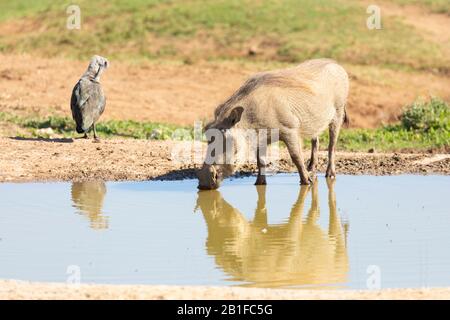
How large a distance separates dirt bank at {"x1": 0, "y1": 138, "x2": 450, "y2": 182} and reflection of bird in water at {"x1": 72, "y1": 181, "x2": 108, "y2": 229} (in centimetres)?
51

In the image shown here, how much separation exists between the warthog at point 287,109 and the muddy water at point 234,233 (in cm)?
34

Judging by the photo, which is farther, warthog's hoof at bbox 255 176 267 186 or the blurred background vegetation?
the blurred background vegetation

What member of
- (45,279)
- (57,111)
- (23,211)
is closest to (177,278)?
(45,279)

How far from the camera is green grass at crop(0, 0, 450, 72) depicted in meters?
27.7

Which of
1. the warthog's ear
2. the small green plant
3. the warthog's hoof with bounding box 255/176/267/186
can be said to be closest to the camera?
the warthog's ear

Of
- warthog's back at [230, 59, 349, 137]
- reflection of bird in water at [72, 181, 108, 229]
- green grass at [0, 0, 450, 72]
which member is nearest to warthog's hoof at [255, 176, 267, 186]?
warthog's back at [230, 59, 349, 137]

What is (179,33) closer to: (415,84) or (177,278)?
(415,84)

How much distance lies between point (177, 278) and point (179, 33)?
70.1ft

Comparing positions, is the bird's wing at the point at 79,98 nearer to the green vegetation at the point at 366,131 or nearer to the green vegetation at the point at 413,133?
the green vegetation at the point at 366,131

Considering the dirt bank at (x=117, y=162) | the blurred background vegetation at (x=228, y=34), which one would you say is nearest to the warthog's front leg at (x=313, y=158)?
the dirt bank at (x=117, y=162)

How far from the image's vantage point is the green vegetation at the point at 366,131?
17375 mm

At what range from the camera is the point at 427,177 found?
14258 millimetres

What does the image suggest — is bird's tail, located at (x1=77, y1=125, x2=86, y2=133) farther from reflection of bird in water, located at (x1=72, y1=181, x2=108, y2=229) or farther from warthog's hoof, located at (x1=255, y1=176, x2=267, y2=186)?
warthog's hoof, located at (x1=255, y1=176, x2=267, y2=186)

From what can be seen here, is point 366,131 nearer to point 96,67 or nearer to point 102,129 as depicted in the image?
point 102,129
